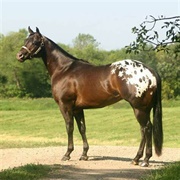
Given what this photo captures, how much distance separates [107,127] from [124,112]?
6468 millimetres

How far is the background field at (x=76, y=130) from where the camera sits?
19062mm

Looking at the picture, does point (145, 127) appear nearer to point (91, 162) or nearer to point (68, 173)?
point (91, 162)

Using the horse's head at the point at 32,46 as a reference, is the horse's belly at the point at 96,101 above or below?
below

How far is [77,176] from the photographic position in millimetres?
8391

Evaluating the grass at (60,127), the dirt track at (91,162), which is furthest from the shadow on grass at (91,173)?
the grass at (60,127)

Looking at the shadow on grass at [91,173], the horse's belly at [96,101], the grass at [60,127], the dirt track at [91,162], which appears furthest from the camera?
the grass at [60,127]

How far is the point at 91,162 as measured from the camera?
10086mm

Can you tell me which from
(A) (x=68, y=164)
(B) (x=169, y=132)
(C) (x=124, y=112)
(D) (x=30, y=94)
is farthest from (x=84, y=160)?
(D) (x=30, y=94)

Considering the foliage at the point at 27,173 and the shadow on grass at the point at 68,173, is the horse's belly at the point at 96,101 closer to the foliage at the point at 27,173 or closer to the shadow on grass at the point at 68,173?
the shadow on grass at the point at 68,173

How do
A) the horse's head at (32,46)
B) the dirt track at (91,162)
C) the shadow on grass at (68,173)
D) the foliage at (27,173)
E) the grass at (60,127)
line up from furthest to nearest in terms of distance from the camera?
the grass at (60,127) → the horse's head at (32,46) → the dirt track at (91,162) → the shadow on grass at (68,173) → the foliage at (27,173)

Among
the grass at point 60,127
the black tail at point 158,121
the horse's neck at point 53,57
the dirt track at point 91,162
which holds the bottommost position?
the grass at point 60,127

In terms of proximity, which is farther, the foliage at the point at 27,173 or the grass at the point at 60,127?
the grass at the point at 60,127

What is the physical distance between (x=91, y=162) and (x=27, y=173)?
2104 mm

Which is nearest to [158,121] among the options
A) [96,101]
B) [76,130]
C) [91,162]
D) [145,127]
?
[145,127]
